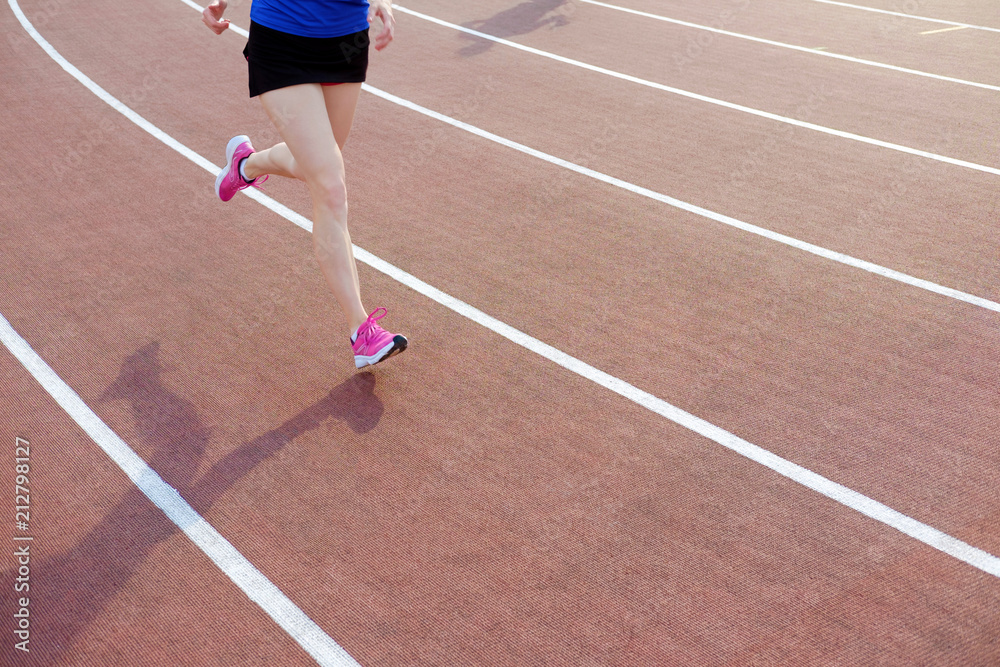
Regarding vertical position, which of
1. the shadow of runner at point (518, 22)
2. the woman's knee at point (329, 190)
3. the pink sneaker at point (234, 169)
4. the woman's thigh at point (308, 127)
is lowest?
the shadow of runner at point (518, 22)

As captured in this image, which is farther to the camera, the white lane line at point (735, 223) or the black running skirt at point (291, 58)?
the white lane line at point (735, 223)

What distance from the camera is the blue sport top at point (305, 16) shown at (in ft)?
→ 11.6

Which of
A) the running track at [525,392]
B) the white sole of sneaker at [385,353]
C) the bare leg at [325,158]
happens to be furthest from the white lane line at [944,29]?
the white sole of sneaker at [385,353]

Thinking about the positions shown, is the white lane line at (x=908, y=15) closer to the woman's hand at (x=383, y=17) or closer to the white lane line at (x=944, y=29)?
the white lane line at (x=944, y=29)

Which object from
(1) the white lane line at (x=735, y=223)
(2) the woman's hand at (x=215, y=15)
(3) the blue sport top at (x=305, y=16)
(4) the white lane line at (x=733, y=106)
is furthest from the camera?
(4) the white lane line at (x=733, y=106)

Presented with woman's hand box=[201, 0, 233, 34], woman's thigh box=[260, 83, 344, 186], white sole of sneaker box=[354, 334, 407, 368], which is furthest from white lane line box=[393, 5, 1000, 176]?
woman's hand box=[201, 0, 233, 34]

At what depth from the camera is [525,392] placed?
3.88 m

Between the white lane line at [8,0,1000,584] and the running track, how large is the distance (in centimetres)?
2

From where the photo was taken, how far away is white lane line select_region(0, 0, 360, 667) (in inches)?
106

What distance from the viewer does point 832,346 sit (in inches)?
163

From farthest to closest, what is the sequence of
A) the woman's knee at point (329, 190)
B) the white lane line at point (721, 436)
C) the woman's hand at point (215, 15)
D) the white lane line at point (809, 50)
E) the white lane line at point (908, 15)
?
1. the white lane line at point (908, 15)
2. the white lane line at point (809, 50)
3. the woman's hand at point (215, 15)
4. the woman's knee at point (329, 190)
5. the white lane line at point (721, 436)

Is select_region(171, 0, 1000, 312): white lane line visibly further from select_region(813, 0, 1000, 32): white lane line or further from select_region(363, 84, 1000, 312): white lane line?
select_region(813, 0, 1000, 32): white lane line

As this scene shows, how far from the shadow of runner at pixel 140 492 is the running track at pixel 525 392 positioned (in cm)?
1

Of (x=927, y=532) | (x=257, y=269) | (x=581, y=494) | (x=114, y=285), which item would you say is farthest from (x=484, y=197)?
(x=927, y=532)
